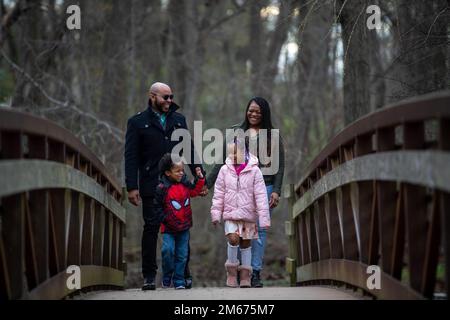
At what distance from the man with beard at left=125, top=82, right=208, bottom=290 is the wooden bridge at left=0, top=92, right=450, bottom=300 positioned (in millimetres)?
327

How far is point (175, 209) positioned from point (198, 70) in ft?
36.6

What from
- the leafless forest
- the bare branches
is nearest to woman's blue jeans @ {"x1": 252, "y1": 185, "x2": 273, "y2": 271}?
the leafless forest

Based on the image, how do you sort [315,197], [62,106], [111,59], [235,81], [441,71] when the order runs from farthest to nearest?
[235,81] → [111,59] → [62,106] → [441,71] → [315,197]

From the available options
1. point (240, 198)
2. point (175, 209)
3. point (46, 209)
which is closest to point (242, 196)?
point (240, 198)

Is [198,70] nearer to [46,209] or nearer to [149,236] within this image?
[149,236]

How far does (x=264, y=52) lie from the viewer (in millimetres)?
23922

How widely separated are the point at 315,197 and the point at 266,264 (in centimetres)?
1038

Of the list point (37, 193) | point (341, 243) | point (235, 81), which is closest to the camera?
point (37, 193)

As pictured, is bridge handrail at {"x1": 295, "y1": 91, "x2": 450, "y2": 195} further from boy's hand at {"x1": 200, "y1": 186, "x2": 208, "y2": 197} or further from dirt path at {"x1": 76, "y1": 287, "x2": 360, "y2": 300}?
boy's hand at {"x1": 200, "y1": 186, "x2": 208, "y2": 197}

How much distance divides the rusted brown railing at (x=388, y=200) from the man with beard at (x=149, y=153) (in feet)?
4.90

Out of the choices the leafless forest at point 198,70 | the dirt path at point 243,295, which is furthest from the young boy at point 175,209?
the leafless forest at point 198,70

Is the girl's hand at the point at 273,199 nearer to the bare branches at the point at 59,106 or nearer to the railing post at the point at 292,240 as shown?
the railing post at the point at 292,240
